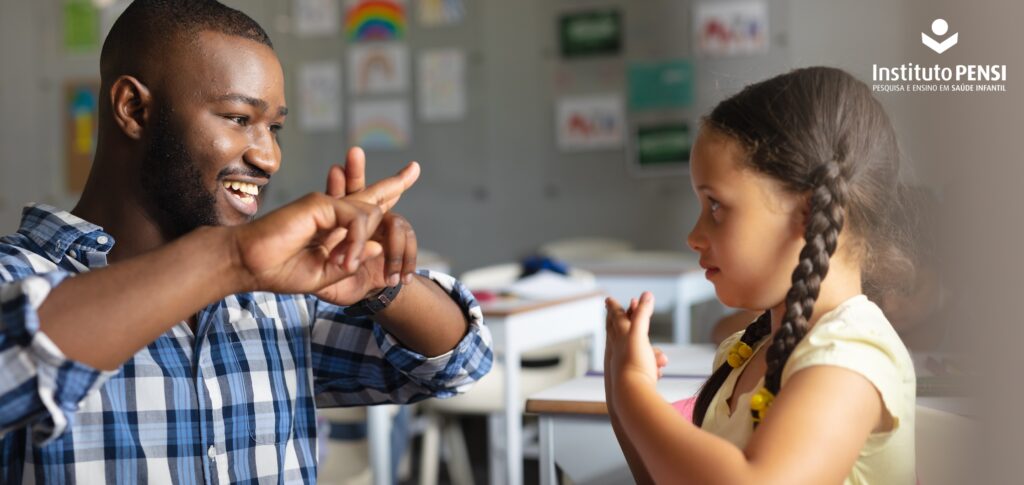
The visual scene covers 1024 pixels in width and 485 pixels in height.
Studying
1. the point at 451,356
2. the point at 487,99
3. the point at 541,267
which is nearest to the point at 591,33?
the point at 487,99

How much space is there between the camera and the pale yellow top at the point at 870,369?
0.93 m

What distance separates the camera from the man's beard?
1171 millimetres

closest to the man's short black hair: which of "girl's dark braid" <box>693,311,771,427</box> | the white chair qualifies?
"girl's dark braid" <box>693,311,771,427</box>

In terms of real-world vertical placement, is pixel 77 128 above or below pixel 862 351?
above

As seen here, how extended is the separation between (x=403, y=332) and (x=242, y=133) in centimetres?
31

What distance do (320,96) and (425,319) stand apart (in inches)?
188

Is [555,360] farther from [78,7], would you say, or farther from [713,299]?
[78,7]

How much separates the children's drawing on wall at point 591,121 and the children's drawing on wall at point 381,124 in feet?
2.94

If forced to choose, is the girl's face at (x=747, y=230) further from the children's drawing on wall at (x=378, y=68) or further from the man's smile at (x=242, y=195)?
the children's drawing on wall at (x=378, y=68)

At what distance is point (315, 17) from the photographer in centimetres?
580

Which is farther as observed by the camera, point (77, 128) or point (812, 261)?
point (77, 128)

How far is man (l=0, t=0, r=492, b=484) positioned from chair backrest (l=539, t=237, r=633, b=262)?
371 centimetres

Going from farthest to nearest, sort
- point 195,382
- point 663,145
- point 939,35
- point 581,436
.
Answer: point 663,145
point 939,35
point 581,436
point 195,382

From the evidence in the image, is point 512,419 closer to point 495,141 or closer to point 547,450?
point 547,450
